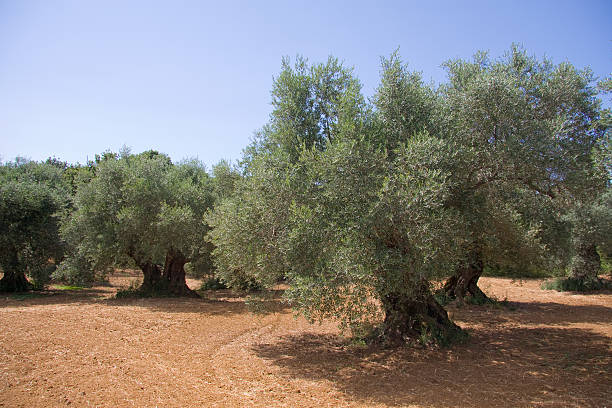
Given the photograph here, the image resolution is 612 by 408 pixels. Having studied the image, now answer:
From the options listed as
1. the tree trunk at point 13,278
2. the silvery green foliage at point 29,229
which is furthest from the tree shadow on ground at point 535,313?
the tree trunk at point 13,278

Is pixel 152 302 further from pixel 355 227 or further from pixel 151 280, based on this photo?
pixel 355 227

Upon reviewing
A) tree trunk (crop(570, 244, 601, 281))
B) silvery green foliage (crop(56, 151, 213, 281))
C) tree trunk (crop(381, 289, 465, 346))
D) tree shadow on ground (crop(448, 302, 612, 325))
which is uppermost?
silvery green foliage (crop(56, 151, 213, 281))

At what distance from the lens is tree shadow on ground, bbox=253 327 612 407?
743 centimetres

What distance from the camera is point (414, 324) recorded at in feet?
36.8

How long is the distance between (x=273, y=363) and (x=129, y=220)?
37.7ft

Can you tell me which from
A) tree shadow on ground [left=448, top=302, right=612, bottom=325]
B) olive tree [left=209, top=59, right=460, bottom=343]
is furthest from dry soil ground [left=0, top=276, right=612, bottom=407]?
olive tree [left=209, top=59, right=460, bottom=343]

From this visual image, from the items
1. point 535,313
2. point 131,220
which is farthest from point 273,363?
point 535,313

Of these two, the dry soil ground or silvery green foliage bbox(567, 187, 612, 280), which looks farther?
silvery green foliage bbox(567, 187, 612, 280)

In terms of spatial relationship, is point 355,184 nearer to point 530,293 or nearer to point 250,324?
point 250,324

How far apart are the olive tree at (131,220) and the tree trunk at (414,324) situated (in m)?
10.8

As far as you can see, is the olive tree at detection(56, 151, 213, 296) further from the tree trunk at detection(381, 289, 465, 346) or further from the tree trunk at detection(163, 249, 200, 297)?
the tree trunk at detection(381, 289, 465, 346)

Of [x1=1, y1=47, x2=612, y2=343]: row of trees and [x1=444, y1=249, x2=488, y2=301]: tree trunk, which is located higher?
[x1=1, y1=47, x2=612, y2=343]: row of trees

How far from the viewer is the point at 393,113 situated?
11.1 metres

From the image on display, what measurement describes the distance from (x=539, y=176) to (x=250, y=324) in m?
11.3
